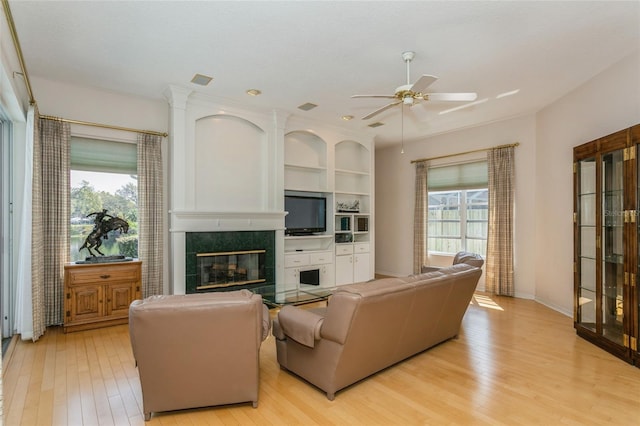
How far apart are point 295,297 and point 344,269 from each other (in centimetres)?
252

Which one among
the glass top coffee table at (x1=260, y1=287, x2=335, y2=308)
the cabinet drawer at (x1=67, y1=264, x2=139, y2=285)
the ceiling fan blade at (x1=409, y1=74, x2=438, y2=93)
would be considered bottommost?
the glass top coffee table at (x1=260, y1=287, x2=335, y2=308)

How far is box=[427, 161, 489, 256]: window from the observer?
6.29 metres

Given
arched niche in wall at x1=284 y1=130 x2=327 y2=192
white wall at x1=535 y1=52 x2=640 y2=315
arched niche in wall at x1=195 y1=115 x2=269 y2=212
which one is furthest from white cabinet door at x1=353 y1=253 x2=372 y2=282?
white wall at x1=535 y1=52 x2=640 y2=315

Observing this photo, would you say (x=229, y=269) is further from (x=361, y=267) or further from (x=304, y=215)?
(x=361, y=267)

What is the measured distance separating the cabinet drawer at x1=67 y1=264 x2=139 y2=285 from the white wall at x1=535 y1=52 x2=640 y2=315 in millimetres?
5645

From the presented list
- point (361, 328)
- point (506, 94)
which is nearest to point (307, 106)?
point (506, 94)

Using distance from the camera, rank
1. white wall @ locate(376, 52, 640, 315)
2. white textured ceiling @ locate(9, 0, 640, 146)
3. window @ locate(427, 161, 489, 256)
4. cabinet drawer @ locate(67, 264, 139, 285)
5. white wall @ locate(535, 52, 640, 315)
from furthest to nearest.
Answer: window @ locate(427, 161, 489, 256) → cabinet drawer @ locate(67, 264, 139, 285) → white wall @ locate(376, 52, 640, 315) → white wall @ locate(535, 52, 640, 315) → white textured ceiling @ locate(9, 0, 640, 146)

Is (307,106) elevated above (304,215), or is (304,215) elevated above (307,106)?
(307,106)

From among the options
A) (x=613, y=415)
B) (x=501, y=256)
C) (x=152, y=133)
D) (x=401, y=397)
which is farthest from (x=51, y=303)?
(x=501, y=256)

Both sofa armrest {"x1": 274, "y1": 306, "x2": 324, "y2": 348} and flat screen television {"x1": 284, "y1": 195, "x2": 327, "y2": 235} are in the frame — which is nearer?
sofa armrest {"x1": 274, "y1": 306, "x2": 324, "y2": 348}

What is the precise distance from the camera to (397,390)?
8.59 ft

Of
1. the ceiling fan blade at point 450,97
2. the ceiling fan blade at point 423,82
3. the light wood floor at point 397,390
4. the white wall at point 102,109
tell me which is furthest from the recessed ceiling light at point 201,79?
the light wood floor at point 397,390

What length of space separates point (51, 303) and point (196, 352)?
9.93 ft

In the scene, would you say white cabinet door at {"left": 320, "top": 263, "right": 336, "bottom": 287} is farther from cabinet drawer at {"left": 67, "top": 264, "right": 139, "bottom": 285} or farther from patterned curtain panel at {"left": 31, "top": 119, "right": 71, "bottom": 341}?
patterned curtain panel at {"left": 31, "top": 119, "right": 71, "bottom": 341}
